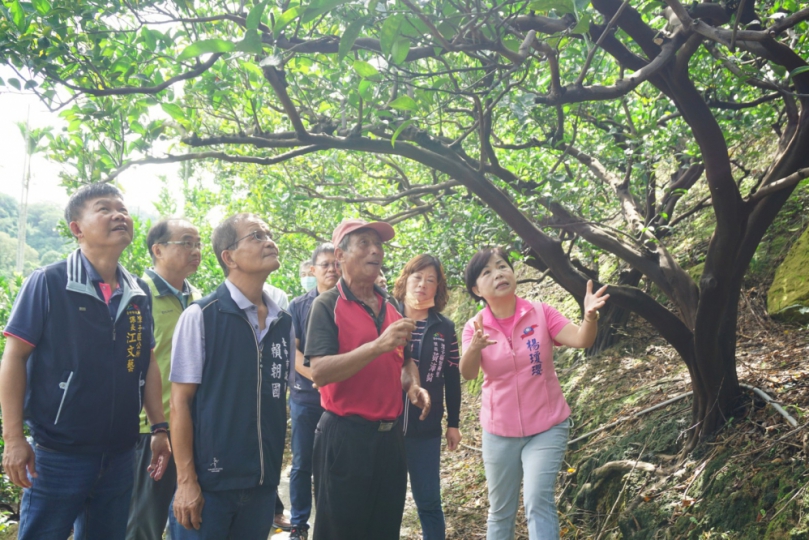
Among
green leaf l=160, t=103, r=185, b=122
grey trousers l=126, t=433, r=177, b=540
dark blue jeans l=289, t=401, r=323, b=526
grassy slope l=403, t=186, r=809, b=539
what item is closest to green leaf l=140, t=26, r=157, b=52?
green leaf l=160, t=103, r=185, b=122

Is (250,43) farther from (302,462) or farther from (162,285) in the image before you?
(302,462)

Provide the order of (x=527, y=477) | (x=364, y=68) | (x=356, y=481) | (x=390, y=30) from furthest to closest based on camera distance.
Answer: (x=527, y=477)
(x=356, y=481)
(x=364, y=68)
(x=390, y=30)

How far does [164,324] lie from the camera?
356cm

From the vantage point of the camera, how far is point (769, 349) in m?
4.77

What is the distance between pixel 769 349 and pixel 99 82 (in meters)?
5.00

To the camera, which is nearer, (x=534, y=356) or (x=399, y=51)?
(x=399, y=51)

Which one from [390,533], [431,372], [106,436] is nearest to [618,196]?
[431,372]

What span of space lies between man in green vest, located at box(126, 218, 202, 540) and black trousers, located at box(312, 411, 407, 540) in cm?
81

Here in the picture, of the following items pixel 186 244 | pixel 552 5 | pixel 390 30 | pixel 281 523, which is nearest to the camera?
pixel 552 5

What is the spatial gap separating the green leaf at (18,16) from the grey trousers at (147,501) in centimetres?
209

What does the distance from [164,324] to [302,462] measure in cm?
151

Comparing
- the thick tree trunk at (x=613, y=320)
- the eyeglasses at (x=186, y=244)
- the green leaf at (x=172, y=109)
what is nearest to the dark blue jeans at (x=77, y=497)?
the eyeglasses at (x=186, y=244)

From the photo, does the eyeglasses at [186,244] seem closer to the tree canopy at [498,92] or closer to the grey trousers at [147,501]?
the tree canopy at [498,92]

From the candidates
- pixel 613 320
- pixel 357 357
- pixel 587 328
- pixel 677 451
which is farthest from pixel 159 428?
pixel 613 320
